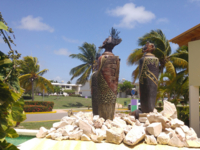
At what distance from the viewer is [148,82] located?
6.54 m

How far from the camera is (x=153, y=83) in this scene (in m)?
6.55

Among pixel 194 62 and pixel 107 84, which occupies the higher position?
pixel 194 62

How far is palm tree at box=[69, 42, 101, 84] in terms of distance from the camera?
19.2 meters

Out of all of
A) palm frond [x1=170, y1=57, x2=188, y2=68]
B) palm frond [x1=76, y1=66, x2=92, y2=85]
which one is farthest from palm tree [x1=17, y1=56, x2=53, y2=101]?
palm frond [x1=170, y1=57, x2=188, y2=68]

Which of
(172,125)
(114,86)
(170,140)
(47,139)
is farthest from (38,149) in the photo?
(172,125)

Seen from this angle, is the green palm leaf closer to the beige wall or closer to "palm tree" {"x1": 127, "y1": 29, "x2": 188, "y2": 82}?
"palm tree" {"x1": 127, "y1": 29, "x2": 188, "y2": 82}

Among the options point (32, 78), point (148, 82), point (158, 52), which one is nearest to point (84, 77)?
point (32, 78)

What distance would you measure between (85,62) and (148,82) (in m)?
13.7

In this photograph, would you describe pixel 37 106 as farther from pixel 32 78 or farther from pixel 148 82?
pixel 148 82

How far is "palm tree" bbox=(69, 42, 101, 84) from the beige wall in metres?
12.7

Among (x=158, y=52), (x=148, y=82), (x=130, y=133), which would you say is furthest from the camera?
(x=158, y=52)

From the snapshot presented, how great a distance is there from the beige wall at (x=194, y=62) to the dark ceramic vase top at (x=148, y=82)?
1.46 m

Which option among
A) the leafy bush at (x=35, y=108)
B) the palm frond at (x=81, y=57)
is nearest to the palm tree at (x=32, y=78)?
the leafy bush at (x=35, y=108)

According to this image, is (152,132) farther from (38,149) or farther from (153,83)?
(38,149)
